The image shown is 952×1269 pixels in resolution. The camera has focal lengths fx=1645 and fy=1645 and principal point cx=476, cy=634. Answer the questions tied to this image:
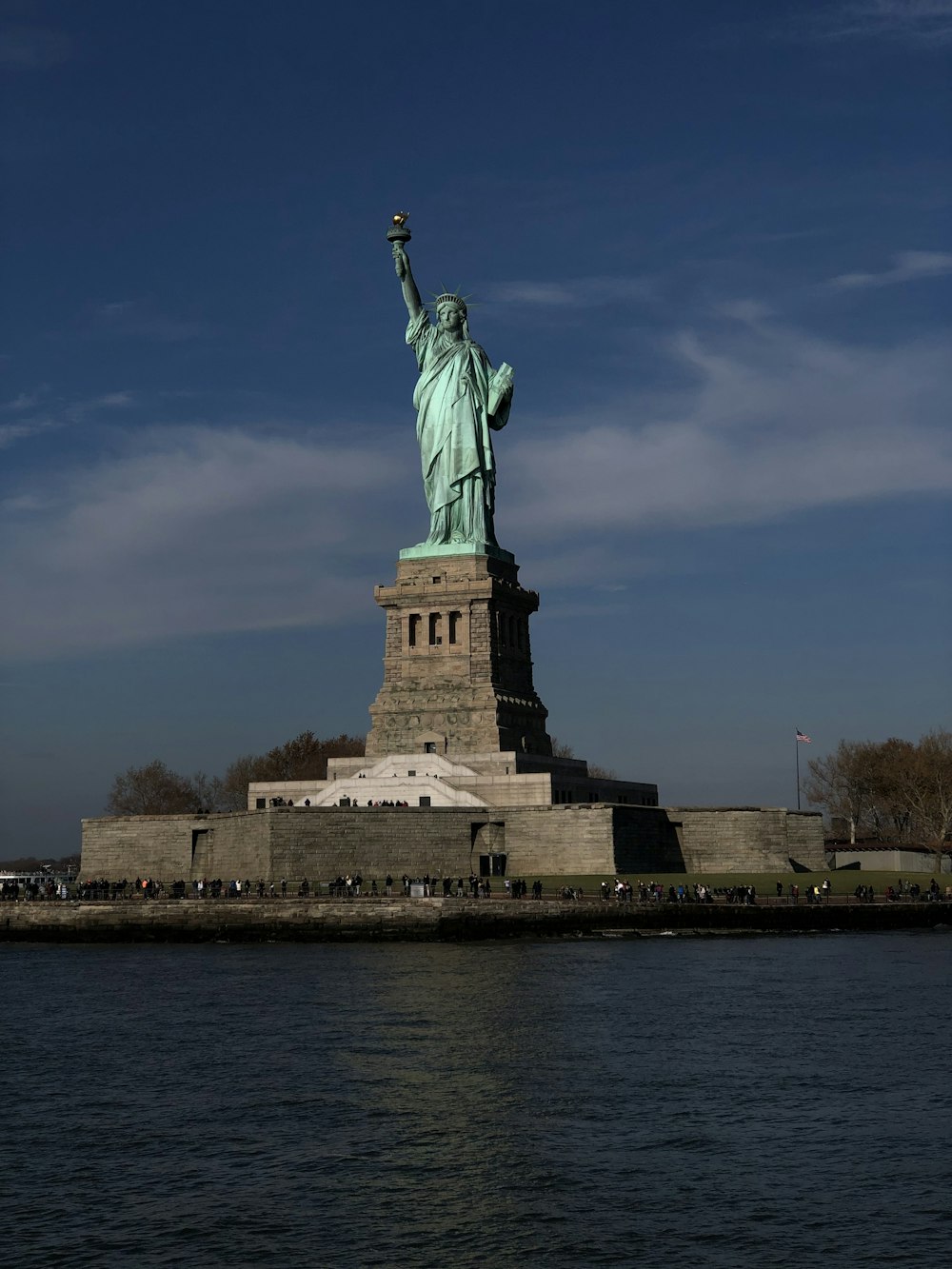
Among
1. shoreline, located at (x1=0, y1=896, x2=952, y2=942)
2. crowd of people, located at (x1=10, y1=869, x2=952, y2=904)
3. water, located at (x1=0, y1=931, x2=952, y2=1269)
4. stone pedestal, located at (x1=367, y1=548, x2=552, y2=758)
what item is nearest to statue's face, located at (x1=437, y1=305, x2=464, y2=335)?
stone pedestal, located at (x1=367, y1=548, x2=552, y2=758)

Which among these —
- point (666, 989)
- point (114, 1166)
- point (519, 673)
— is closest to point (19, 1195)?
point (114, 1166)

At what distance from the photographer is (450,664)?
216 feet

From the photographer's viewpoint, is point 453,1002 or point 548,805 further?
point 548,805

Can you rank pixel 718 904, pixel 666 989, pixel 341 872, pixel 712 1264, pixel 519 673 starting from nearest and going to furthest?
pixel 712 1264 < pixel 666 989 < pixel 718 904 < pixel 341 872 < pixel 519 673

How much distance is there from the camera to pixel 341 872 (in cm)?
5859

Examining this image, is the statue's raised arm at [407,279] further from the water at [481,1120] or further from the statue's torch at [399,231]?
the water at [481,1120]

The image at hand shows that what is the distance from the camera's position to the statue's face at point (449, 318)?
68625 millimetres

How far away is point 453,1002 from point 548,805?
79.8 feet

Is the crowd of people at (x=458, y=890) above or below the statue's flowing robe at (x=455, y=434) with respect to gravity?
below

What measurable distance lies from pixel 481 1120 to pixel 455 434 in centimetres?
4615

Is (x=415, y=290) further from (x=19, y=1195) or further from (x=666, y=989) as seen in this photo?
(x=19, y=1195)

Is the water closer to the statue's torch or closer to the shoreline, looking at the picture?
the shoreline

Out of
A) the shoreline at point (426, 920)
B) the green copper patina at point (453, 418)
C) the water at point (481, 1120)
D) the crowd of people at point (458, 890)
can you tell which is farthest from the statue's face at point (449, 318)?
the water at point (481, 1120)

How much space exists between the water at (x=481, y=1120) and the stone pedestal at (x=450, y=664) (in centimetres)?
2297
